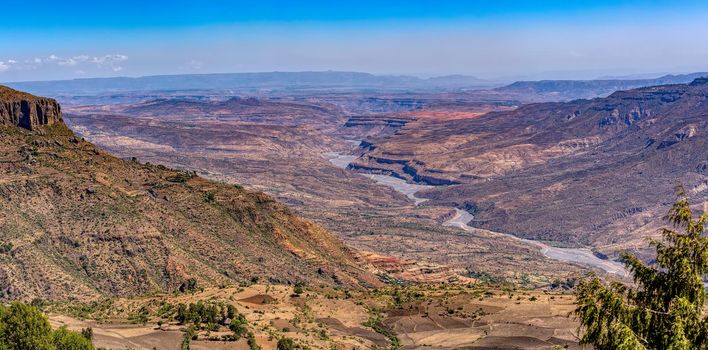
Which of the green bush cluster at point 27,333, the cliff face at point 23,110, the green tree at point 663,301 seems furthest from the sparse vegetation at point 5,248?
the green tree at point 663,301

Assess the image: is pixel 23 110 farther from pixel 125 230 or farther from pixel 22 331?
pixel 22 331

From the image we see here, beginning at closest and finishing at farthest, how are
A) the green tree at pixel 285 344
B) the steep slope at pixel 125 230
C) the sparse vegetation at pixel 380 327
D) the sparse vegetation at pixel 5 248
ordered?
1. the green tree at pixel 285 344
2. the sparse vegetation at pixel 380 327
3. the sparse vegetation at pixel 5 248
4. the steep slope at pixel 125 230

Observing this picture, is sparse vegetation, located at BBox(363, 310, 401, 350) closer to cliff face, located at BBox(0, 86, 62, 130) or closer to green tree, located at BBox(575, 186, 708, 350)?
green tree, located at BBox(575, 186, 708, 350)

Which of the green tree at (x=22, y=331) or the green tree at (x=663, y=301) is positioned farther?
the green tree at (x=22, y=331)

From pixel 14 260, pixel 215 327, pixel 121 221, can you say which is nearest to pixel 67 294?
pixel 14 260

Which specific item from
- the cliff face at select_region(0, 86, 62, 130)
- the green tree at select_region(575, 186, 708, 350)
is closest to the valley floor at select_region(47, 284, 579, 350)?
the green tree at select_region(575, 186, 708, 350)

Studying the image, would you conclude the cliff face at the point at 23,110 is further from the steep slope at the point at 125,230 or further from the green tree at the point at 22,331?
the green tree at the point at 22,331

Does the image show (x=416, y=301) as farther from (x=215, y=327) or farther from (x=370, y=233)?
(x=370, y=233)

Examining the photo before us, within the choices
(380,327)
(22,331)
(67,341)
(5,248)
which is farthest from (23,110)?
(22,331)
